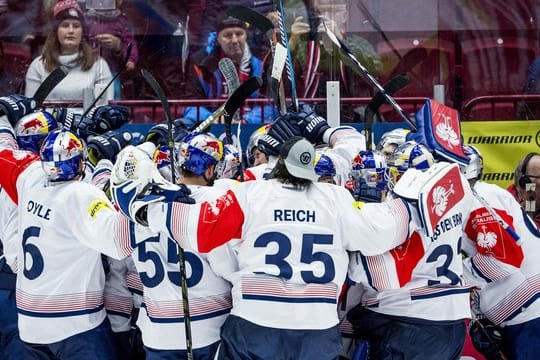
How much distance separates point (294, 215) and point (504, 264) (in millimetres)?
1253

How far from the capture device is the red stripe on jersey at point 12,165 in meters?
4.84

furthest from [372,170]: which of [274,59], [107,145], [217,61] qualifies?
[217,61]

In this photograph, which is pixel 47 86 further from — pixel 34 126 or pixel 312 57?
pixel 312 57

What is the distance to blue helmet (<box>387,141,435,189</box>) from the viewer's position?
173 inches

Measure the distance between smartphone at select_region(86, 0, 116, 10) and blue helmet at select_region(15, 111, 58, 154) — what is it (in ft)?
Result: 5.96

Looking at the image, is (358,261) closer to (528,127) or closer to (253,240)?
(253,240)

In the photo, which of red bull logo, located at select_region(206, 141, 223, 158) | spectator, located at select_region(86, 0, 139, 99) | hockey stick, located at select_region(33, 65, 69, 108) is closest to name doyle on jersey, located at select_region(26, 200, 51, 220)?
red bull logo, located at select_region(206, 141, 223, 158)

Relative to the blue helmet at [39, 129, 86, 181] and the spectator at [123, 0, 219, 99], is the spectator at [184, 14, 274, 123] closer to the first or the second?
the spectator at [123, 0, 219, 99]

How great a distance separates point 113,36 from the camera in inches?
270

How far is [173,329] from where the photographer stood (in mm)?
4445

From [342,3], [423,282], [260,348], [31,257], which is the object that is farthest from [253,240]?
[342,3]

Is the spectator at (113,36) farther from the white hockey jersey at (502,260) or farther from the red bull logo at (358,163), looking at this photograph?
the white hockey jersey at (502,260)

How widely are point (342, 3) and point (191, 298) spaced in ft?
9.49

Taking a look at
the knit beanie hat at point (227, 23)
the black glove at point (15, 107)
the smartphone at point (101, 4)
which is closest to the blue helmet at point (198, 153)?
the black glove at point (15, 107)
